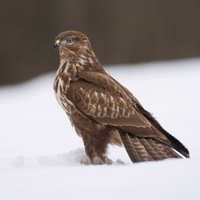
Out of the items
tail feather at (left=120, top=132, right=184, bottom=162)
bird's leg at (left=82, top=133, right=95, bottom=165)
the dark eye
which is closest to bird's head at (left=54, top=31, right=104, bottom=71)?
the dark eye

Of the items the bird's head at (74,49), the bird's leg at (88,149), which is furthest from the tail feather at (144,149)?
the bird's head at (74,49)

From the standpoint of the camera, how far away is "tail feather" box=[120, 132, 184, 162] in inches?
133

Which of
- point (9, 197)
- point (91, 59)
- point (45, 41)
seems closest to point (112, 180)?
point (9, 197)

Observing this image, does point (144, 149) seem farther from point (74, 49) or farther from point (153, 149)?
point (74, 49)

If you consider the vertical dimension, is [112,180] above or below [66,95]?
below

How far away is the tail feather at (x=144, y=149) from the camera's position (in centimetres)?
337

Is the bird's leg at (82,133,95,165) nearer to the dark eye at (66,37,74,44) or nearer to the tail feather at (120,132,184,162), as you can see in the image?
the tail feather at (120,132,184,162)

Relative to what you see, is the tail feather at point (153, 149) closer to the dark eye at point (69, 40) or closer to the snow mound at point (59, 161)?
the snow mound at point (59, 161)

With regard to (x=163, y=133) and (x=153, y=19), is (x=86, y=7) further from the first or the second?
(x=163, y=133)

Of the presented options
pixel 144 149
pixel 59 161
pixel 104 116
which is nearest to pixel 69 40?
pixel 104 116

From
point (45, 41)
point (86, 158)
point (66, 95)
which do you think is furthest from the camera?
point (45, 41)

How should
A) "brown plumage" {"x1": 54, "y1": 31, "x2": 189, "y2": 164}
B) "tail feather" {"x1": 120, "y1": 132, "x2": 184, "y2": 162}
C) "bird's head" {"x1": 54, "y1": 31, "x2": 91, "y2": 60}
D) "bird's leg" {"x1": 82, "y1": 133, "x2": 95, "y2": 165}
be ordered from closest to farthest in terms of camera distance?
"tail feather" {"x1": 120, "y1": 132, "x2": 184, "y2": 162} < "brown plumage" {"x1": 54, "y1": 31, "x2": 189, "y2": 164} < "bird's leg" {"x1": 82, "y1": 133, "x2": 95, "y2": 165} < "bird's head" {"x1": 54, "y1": 31, "x2": 91, "y2": 60}

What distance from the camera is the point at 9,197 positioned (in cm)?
247

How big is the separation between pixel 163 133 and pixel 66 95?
1039 millimetres
